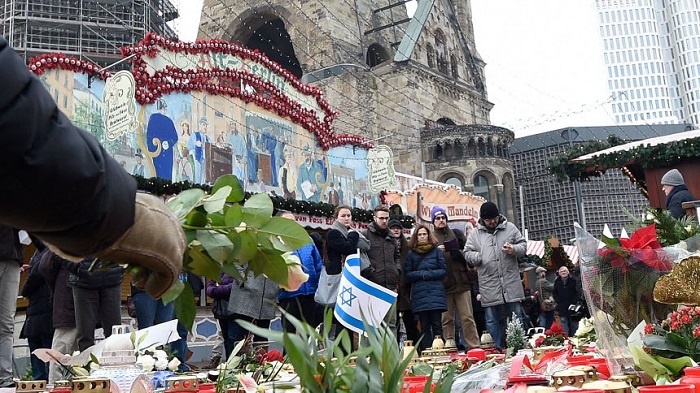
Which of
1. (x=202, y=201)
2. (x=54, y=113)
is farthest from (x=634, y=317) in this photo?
(x=54, y=113)

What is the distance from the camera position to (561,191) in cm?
3703

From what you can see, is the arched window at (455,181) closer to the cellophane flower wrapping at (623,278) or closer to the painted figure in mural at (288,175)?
the painted figure in mural at (288,175)

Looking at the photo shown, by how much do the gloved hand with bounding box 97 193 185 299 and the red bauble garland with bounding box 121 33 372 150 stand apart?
39.1 ft

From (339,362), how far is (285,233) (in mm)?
382

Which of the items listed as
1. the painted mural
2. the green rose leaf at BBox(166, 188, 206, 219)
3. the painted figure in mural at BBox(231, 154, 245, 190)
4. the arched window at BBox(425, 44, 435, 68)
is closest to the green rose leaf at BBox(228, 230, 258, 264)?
the green rose leaf at BBox(166, 188, 206, 219)

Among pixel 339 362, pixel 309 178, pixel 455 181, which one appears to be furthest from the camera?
pixel 455 181

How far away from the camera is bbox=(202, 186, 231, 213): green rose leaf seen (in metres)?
1.49

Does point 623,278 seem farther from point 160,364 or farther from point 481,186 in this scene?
point 481,186

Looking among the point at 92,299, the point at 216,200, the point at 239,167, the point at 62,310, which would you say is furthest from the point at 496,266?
the point at 239,167

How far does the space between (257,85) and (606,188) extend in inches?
1015

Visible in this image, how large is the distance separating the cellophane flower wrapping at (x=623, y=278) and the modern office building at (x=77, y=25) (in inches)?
1182

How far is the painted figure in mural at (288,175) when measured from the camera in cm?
1577

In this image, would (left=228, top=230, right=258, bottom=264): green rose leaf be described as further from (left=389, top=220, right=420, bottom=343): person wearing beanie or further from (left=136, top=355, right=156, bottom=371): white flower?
(left=389, top=220, right=420, bottom=343): person wearing beanie

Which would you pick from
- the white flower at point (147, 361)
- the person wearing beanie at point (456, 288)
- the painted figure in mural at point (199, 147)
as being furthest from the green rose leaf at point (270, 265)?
the painted figure in mural at point (199, 147)
